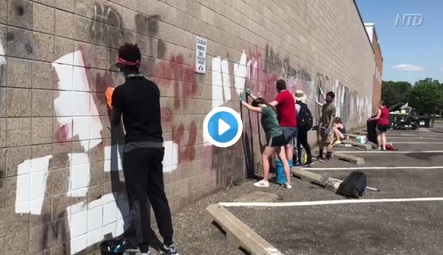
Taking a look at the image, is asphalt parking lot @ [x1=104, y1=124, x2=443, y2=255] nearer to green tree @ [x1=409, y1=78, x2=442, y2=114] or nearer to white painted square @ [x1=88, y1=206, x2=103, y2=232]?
white painted square @ [x1=88, y1=206, x2=103, y2=232]

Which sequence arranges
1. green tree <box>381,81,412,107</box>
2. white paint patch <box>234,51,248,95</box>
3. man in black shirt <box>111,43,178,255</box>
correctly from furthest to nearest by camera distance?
green tree <box>381,81,412,107</box>, white paint patch <box>234,51,248,95</box>, man in black shirt <box>111,43,178,255</box>

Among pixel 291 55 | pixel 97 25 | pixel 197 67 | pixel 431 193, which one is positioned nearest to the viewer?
pixel 97 25

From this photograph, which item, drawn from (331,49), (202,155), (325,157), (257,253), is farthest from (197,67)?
(331,49)

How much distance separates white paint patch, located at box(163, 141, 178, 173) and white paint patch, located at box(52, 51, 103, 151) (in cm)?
138

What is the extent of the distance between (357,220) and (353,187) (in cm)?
143

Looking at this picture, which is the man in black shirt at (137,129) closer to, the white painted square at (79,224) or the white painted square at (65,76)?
the white painted square at (65,76)

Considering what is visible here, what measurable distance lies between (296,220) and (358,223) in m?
0.80

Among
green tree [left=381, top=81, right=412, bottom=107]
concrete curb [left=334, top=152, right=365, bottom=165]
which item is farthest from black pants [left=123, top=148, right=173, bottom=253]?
green tree [left=381, top=81, right=412, bottom=107]

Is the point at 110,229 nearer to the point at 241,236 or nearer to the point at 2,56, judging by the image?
the point at 241,236

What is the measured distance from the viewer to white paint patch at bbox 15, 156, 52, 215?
143 inches

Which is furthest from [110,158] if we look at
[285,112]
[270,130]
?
[285,112]

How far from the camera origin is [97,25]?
4406 mm

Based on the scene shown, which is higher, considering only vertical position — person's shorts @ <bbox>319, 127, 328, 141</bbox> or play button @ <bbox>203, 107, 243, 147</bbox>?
play button @ <bbox>203, 107, 243, 147</bbox>

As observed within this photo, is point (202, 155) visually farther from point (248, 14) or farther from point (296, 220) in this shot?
point (248, 14)
